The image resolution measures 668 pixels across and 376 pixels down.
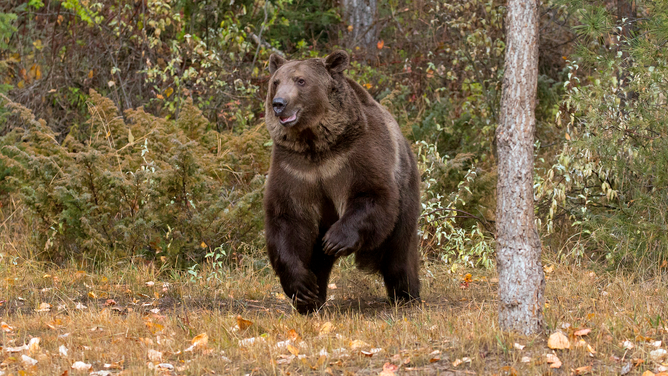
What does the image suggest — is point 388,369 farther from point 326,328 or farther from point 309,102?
point 309,102

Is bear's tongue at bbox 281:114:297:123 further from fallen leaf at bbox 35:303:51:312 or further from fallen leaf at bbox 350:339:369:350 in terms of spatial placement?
fallen leaf at bbox 35:303:51:312

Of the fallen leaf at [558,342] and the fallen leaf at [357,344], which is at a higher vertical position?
the fallen leaf at [558,342]

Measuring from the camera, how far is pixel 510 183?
436 cm

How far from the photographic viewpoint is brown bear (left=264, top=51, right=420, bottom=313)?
5426mm

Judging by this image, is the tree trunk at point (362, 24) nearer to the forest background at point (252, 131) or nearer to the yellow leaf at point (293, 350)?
the forest background at point (252, 131)

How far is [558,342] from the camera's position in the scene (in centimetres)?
420

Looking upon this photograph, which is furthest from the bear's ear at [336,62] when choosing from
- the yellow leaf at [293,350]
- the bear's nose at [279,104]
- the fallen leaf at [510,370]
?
the fallen leaf at [510,370]

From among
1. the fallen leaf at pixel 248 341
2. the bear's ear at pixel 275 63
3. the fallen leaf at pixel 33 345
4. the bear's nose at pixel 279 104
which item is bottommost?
the fallen leaf at pixel 33 345

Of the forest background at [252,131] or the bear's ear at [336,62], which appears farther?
the forest background at [252,131]

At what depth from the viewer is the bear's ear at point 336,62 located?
570cm

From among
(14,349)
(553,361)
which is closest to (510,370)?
(553,361)

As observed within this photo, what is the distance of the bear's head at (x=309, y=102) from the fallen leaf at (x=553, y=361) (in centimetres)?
229

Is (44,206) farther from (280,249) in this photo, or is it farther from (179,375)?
(179,375)

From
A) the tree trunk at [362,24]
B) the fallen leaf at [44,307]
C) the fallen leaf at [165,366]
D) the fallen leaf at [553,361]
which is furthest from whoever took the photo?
the tree trunk at [362,24]
